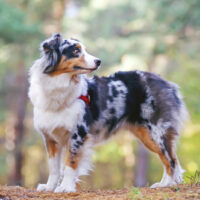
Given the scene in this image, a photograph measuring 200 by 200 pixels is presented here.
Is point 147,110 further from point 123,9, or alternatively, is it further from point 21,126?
point 123,9

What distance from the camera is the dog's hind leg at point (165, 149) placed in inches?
244

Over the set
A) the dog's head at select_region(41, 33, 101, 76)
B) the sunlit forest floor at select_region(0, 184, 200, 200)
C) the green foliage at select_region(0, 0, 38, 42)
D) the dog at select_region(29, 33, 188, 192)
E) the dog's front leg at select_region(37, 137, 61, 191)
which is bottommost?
the sunlit forest floor at select_region(0, 184, 200, 200)

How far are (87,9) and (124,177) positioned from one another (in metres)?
11.9

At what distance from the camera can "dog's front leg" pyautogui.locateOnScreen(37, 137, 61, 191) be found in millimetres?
5922

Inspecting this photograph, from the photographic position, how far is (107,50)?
21.2 m

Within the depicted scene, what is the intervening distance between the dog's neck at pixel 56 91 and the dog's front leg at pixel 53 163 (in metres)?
0.60

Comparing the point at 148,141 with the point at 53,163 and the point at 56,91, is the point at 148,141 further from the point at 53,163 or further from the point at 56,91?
the point at 56,91

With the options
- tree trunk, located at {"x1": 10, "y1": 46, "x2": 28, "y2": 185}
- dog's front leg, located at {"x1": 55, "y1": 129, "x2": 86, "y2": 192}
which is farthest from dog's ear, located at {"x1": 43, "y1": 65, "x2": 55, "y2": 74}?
tree trunk, located at {"x1": 10, "y1": 46, "x2": 28, "y2": 185}

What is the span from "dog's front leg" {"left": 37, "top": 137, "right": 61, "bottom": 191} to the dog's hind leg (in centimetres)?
135

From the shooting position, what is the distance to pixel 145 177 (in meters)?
22.1

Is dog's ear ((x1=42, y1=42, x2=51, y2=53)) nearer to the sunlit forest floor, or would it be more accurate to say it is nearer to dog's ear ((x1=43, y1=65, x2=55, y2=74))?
dog's ear ((x1=43, y1=65, x2=55, y2=74))

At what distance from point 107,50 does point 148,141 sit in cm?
1500

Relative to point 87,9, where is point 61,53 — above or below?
below

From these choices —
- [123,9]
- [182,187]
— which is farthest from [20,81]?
[182,187]
